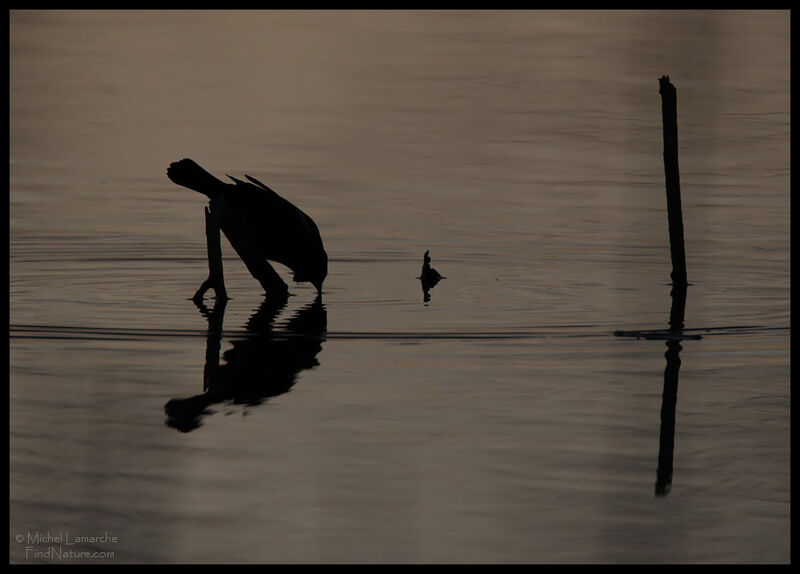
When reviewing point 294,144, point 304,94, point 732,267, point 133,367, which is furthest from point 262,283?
point 304,94

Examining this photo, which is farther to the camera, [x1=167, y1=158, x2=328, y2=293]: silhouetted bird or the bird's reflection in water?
[x1=167, y1=158, x2=328, y2=293]: silhouetted bird

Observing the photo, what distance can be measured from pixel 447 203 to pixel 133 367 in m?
11.8

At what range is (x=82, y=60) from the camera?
3956cm

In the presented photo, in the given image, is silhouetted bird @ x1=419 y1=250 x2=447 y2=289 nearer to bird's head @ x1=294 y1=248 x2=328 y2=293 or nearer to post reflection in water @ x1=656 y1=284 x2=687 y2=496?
bird's head @ x1=294 y1=248 x2=328 y2=293

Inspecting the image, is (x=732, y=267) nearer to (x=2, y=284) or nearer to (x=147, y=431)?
(x=2, y=284)

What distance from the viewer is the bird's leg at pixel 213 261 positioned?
56.1 feet

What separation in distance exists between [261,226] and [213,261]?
0.69m

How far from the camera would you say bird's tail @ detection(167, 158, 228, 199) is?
1727 cm

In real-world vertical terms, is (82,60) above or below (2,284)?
above

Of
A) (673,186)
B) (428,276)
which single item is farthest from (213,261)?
(673,186)

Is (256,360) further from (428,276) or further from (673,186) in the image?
(673,186)

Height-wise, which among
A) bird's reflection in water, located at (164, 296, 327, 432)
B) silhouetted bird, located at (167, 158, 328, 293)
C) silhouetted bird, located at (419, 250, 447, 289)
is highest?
silhouetted bird, located at (167, 158, 328, 293)

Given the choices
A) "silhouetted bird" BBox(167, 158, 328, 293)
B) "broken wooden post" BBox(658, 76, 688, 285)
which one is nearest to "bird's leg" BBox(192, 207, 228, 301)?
"silhouetted bird" BBox(167, 158, 328, 293)

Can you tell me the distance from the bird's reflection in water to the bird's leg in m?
0.21
